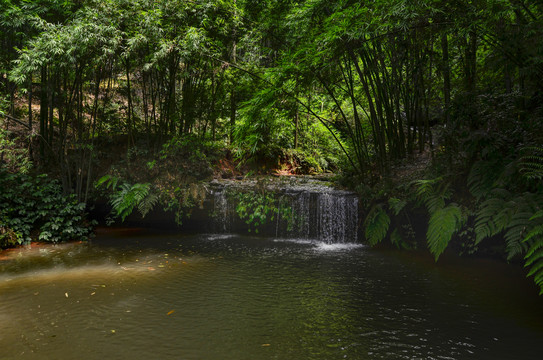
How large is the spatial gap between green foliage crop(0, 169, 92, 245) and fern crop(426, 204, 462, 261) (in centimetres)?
665

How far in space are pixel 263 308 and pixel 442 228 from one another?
2.11 meters

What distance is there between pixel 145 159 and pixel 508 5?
7.64 meters

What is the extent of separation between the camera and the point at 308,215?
718 cm

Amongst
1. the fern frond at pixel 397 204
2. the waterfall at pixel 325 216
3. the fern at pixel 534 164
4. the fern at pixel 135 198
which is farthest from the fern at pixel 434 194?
the fern at pixel 135 198

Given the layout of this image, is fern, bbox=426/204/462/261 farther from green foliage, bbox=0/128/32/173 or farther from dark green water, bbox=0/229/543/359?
green foliage, bbox=0/128/32/173

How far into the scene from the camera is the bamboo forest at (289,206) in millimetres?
2945

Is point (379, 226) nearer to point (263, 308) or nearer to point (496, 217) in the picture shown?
point (496, 217)

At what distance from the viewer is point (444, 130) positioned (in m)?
4.86

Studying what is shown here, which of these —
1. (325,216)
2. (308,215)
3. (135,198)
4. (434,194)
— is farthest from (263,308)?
(135,198)

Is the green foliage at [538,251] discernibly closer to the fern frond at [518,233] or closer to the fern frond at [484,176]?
the fern frond at [518,233]

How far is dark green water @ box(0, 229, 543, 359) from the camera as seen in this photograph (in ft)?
8.69

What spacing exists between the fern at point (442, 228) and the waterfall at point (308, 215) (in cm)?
298

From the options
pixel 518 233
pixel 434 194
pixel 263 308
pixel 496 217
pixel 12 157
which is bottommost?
pixel 263 308

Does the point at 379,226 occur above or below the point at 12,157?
below
